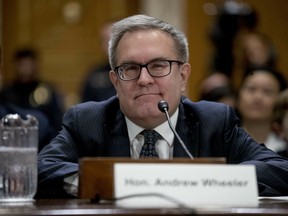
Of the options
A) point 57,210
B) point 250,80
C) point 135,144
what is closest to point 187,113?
point 135,144

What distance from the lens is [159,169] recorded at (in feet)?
8.14

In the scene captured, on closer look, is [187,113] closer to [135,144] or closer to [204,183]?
[135,144]

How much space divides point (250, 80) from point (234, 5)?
2.14 m

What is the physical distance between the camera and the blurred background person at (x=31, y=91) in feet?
25.1

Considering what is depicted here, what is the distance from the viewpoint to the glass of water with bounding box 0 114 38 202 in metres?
2.80

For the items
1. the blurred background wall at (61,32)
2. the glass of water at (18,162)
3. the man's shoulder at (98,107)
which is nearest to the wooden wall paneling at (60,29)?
the blurred background wall at (61,32)

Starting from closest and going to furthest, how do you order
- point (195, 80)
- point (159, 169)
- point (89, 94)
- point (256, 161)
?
point (159, 169) < point (256, 161) < point (89, 94) < point (195, 80)

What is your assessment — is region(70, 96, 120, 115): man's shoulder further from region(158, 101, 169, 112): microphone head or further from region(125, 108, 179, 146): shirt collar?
region(158, 101, 169, 112): microphone head

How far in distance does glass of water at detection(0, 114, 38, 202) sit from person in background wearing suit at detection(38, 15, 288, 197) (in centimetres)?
39

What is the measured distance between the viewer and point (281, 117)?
5.00 metres

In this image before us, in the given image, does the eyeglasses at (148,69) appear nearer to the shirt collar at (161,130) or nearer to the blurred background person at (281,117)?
the shirt collar at (161,130)

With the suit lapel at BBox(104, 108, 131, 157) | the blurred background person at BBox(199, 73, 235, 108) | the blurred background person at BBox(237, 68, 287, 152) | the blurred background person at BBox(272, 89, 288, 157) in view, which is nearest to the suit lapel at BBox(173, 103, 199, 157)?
the suit lapel at BBox(104, 108, 131, 157)

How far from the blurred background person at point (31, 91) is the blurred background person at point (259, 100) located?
2288 millimetres

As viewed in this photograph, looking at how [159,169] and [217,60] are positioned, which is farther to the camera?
[217,60]
